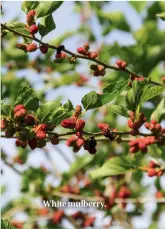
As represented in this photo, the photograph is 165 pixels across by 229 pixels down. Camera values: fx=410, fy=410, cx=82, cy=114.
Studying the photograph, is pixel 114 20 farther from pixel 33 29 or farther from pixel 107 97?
pixel 107 97

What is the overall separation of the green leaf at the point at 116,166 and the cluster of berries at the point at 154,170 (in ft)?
0.66

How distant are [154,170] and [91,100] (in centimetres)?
92

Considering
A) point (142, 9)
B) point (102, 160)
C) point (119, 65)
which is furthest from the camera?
Result: point (142, 9)

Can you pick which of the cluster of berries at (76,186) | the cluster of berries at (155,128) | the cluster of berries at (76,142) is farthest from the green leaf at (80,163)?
the cluster of berries at (76,142)

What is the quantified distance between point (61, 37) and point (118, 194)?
232 centimetres

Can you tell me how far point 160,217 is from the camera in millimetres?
5887

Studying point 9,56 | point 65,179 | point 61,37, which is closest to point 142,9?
point 61,37

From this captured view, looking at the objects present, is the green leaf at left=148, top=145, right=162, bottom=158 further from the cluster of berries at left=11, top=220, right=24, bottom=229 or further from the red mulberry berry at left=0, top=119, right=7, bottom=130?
the cluster of berries at left=11, top=220, right=24, bottom=229

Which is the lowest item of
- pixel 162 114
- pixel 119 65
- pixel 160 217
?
pixel 160 217

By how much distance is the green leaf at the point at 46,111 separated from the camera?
2.33m

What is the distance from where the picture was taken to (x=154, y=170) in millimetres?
3027

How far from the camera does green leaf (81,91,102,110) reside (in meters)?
2.39

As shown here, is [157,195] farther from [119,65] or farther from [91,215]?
[119,65]

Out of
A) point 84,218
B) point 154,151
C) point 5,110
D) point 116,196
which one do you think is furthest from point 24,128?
point 84,218
